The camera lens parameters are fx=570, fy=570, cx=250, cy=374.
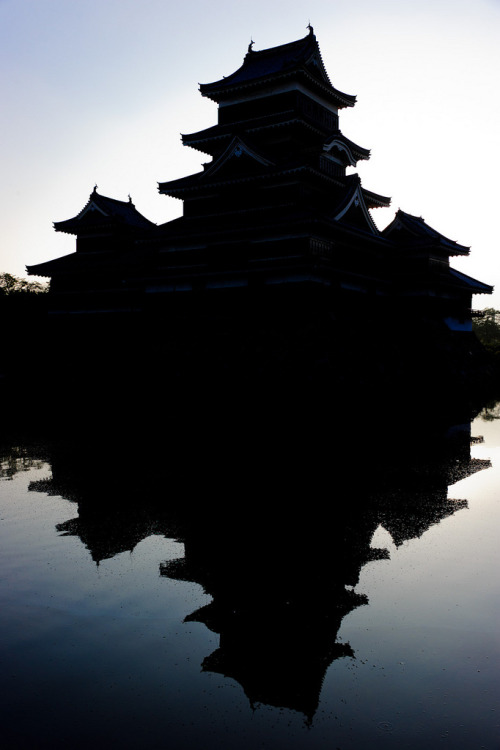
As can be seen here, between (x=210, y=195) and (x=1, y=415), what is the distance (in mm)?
14826

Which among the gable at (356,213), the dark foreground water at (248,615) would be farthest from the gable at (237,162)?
the dark foreground water at (248,615)

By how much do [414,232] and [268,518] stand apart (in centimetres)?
2612

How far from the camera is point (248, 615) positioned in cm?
658

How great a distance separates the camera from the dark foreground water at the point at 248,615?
15.7 ft

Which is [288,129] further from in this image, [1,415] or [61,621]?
[61,621]

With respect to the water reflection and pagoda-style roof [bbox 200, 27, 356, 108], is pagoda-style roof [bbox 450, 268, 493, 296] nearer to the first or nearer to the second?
pagoda-style roof [bbox 200, 27, 356, 108]

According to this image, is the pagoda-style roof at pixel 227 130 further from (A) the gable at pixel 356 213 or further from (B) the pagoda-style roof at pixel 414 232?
(B) the pagoda-style roof at pixel 414 232

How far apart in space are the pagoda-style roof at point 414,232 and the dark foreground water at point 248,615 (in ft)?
74.6

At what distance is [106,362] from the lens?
2647 cm

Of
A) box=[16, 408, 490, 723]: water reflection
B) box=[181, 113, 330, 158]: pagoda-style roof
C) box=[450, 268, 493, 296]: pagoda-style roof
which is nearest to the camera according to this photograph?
box=[16, 408, 490, 723]: water reflection

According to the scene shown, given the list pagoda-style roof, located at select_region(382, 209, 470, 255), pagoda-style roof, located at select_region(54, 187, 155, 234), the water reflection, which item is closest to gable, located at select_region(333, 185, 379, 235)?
pagoda-style roof, located at select_region(382, 209, 470, 255)

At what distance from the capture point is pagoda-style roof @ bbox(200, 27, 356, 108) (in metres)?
28.6

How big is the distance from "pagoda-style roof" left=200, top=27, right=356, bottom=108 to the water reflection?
67.5 feet

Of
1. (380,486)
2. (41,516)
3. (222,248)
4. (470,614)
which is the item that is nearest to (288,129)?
(222,248)
